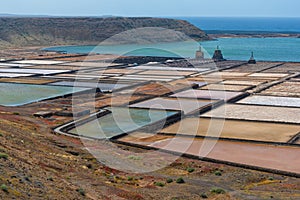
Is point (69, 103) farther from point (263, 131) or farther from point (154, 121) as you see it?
point (263, 131)

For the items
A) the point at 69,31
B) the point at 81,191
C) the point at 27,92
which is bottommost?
the point at 27,92

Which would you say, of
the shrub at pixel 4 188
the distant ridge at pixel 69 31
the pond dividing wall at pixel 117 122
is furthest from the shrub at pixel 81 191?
the distant ridge at pixel 69 31

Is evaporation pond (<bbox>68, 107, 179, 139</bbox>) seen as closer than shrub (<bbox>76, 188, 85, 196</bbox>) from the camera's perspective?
No

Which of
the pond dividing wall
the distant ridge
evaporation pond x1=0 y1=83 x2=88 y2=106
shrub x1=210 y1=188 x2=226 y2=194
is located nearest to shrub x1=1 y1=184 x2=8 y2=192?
shrub x1=210 y1=188 x2=226 y2=194

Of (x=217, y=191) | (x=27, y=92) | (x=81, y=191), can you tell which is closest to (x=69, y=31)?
(x=27, y=92)

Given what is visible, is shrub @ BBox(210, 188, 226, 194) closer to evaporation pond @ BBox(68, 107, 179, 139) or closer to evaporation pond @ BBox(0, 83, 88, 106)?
evaporation pond @ BBox(68, 107, 179, 139)

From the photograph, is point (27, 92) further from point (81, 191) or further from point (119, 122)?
point (81, 191)
